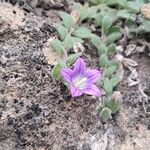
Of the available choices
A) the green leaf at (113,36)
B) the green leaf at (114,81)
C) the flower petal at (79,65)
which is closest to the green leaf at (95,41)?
the green leaf at (113,36)

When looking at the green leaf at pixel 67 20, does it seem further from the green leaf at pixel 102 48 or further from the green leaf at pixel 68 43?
the green leaf at pixel 102 48

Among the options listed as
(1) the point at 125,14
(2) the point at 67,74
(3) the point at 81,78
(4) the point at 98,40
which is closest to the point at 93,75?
(3) the point at 81,78

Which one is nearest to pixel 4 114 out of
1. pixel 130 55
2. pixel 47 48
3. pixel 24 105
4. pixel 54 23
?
pixel 24 105

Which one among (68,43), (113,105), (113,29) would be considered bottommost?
(113,105)

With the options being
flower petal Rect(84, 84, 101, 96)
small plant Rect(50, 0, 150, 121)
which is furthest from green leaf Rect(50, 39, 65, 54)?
flower petal Rect(84, 84, 101, 96)

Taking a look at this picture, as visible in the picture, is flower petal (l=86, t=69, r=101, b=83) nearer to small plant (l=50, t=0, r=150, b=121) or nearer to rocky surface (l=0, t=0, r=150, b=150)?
small plant (l=50, t=0, r=150, b=121)

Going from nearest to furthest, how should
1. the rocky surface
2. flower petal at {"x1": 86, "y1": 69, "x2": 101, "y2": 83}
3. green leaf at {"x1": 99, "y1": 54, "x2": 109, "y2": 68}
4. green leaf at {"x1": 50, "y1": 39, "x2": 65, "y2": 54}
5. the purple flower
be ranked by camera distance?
the rocky surface < the purple flower < flower petal at {"x1": 86, "y1": 69, "x2": 101, "y2": 83} < green leaf at {"x1": 50, "y1": 39, "x2": 65, "y2": 54} < green leaf at {"x1": 99, "y1": 54, "x2": 109, "y2": 68}

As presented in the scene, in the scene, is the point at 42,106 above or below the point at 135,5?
below

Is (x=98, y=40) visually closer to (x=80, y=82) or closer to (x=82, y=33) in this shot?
(x=82, y=33)
